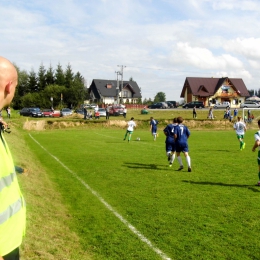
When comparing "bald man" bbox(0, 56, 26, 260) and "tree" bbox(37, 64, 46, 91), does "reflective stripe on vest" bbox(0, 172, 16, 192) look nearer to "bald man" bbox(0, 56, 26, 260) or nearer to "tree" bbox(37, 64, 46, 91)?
"bald man" bbox(0, 56, 26, 260)

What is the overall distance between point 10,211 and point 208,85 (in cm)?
9034

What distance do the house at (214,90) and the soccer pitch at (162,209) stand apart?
74.4 m

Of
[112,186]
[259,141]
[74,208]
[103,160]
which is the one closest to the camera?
[74,208]

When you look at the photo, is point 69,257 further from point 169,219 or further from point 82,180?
point 82,180

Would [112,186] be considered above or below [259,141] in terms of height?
below

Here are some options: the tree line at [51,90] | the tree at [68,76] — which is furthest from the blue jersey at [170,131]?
the tree at [68,76]

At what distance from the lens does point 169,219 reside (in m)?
7.55

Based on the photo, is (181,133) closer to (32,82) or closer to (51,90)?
(51,90)

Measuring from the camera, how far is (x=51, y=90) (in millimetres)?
73500

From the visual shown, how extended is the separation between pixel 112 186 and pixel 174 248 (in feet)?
17.0

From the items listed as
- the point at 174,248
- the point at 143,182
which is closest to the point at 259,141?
the point at 143,182

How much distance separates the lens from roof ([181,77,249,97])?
8775 centimetres

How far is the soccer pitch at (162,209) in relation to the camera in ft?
19.8

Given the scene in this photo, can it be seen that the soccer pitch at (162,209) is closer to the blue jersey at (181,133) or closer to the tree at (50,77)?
the blue jersey at (181,133)
